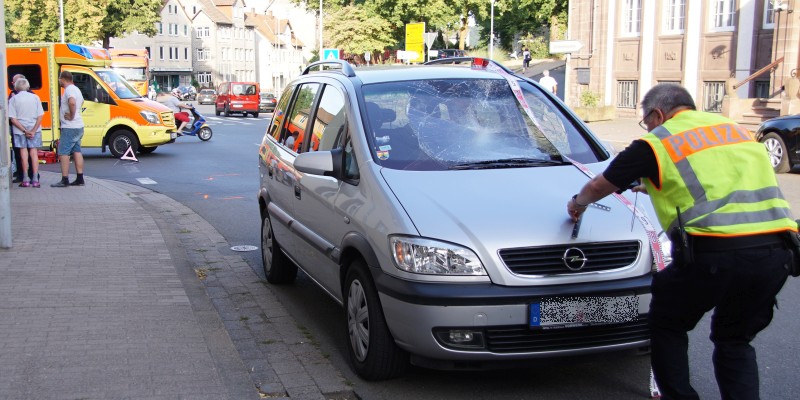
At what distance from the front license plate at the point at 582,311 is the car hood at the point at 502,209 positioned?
0.99 feet

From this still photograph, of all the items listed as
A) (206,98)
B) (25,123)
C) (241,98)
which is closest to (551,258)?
(25,123)

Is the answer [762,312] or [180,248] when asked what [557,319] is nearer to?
[762,312]

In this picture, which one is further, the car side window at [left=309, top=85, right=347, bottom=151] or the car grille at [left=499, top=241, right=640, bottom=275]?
the car side window at [left=309, top=85, right=347, bottom=151]

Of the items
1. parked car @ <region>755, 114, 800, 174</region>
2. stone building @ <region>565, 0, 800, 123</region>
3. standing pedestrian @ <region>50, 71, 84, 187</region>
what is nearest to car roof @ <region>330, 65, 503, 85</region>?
standing pedestrian @ <region>50, 71, 84, 187</region>

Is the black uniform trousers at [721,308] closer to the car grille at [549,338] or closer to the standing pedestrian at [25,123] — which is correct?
the car grille at [549,338]

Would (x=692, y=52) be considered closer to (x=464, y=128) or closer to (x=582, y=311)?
(x=464, y=128)

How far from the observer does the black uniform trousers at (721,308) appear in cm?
359

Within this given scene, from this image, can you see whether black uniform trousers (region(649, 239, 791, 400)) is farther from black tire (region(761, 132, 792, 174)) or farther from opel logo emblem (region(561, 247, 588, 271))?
black tire (region(761, 132, 792, 174))

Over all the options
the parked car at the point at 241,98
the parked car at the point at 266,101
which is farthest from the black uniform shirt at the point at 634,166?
the parked car at the point at 266,101

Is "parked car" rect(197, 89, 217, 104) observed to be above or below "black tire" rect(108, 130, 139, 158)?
above

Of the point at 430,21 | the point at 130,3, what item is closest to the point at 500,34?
the point at 430,21

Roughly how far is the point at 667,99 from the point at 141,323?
375 cm

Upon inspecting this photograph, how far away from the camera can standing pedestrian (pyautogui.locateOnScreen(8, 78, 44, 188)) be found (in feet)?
44.5

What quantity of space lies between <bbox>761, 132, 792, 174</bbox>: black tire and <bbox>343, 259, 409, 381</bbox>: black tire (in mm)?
12619
